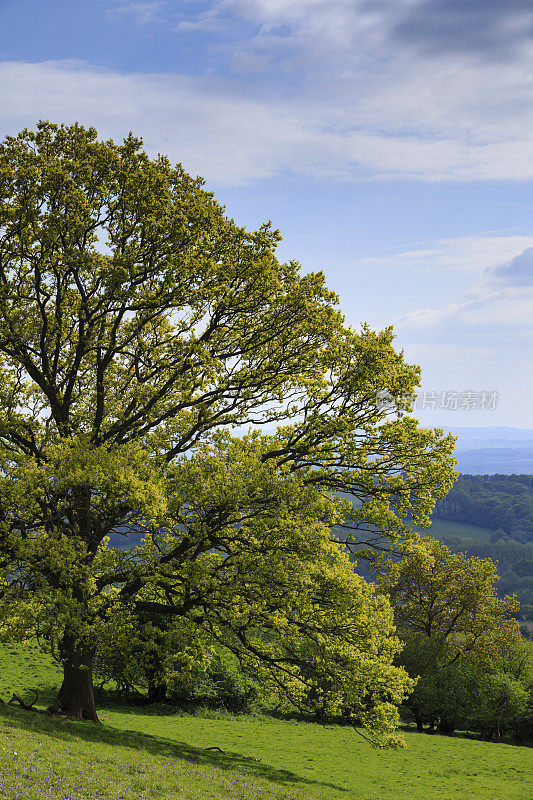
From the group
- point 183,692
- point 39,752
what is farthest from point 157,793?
point 183,692

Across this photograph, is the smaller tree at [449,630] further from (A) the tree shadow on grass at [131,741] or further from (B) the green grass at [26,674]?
(A) the tree shadow on grass at [131,741]

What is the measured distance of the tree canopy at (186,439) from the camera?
20.9 m

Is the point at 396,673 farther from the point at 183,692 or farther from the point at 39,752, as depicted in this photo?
the point at 183,692

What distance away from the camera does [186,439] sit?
82.4 feet

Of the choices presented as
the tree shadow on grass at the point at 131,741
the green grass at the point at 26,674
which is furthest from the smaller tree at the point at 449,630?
the tree shadow on grass at the point at 131,741

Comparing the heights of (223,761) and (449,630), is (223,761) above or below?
above

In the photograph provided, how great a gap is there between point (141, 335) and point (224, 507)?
9.78m

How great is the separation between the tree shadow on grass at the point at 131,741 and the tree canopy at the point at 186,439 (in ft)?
7.17

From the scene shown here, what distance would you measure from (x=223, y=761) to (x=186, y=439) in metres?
13.9

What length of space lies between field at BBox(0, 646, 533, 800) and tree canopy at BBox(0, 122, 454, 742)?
3.35m

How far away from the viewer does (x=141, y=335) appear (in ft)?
88.6

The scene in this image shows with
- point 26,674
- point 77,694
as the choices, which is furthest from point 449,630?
point 77,694

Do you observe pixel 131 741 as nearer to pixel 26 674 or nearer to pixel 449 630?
pixel 26 674

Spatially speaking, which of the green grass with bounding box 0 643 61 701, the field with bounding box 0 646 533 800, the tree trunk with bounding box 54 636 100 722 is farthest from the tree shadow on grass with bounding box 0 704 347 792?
the green grass with bounding box 0 643 61 701
